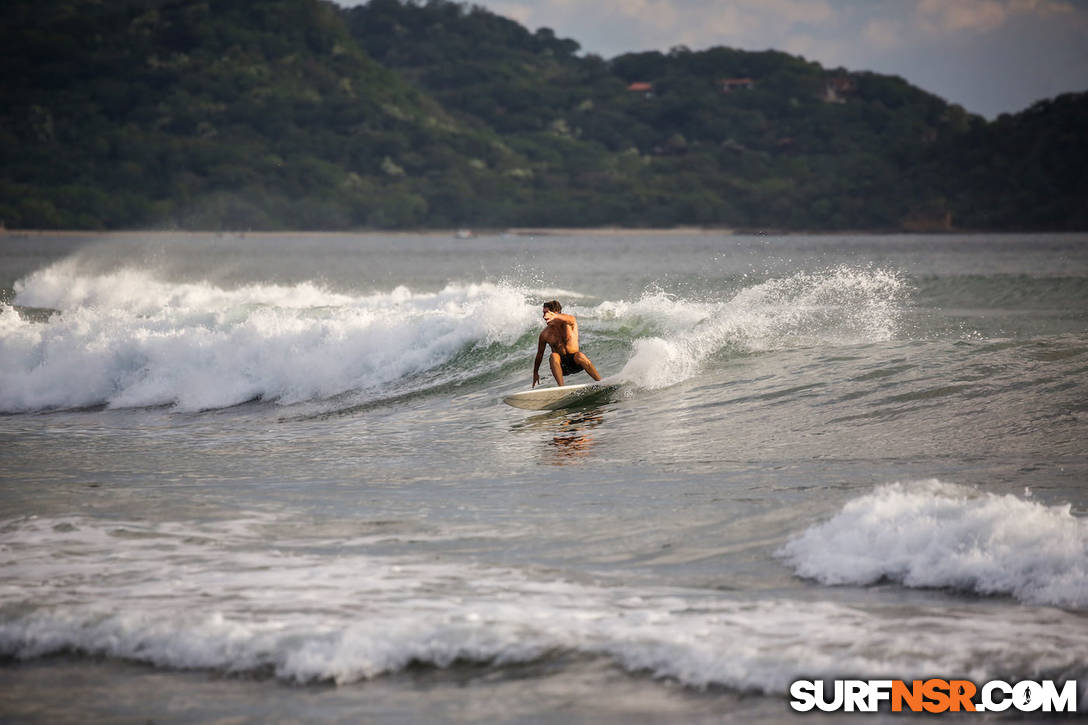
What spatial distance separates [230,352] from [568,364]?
7255mm

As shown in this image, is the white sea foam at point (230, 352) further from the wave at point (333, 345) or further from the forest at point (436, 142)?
the forest at point (436, 142)

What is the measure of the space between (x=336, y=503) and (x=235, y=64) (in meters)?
170

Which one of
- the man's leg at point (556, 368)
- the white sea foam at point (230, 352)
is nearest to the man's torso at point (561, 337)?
the man's leg at point (556, 368)

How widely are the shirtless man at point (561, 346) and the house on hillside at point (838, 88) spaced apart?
551 ft

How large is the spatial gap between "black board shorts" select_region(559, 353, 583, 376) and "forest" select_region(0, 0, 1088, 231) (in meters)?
120

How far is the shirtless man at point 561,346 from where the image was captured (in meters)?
15.3

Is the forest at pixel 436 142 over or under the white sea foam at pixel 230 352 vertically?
over

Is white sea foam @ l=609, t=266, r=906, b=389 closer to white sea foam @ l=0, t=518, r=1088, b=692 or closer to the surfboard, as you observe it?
the surfboard

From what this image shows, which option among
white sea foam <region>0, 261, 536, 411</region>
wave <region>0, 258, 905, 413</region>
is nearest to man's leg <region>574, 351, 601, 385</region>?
wave <region>0, 258, 905, 413</region>

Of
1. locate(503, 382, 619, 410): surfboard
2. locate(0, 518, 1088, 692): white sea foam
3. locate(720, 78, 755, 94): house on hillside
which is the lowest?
locate(0, 518, 1088, 692): white sea foam

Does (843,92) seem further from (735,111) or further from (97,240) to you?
(97,240)

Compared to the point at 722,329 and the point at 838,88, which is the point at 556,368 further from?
the point at 838,88

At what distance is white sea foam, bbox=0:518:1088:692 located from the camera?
6262mm

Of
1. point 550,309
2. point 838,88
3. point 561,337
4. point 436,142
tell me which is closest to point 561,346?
point 561,337
